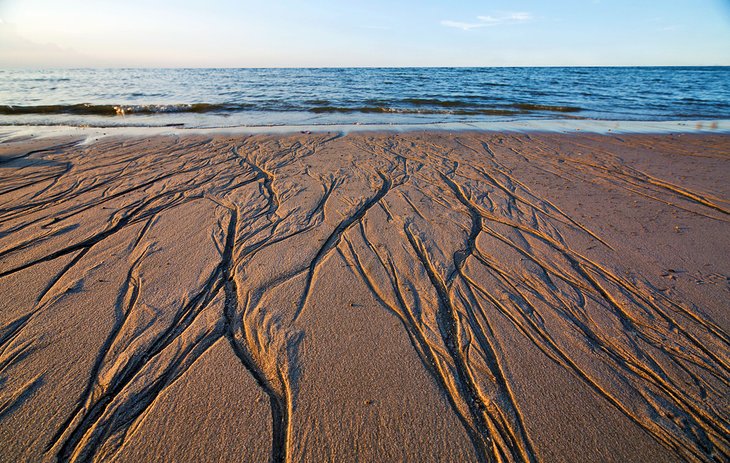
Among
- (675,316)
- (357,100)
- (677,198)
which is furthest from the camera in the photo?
(357,100)

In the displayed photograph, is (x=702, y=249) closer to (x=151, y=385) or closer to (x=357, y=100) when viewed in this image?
(x=151, y=385)

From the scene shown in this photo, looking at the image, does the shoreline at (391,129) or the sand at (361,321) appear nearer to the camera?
the sand at (361,321)

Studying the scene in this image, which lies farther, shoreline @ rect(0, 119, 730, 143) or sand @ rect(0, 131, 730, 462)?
shoreline @ rect(0, 119, 730, 143)

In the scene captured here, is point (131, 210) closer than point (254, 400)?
No

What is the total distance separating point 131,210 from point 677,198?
27.4ft

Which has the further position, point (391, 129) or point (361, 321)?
point (391, 129)

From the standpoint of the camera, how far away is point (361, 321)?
274 centimetres

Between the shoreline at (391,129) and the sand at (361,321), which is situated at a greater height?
the shoreline at (391,129)

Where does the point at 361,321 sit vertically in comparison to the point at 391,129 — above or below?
below

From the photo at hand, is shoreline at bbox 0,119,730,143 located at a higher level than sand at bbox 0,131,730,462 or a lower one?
higher

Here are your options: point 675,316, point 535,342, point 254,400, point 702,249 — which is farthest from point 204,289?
point 702,249

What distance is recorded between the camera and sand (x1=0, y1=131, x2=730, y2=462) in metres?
1.92

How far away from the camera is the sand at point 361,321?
1916 mm

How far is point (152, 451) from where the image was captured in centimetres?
181
